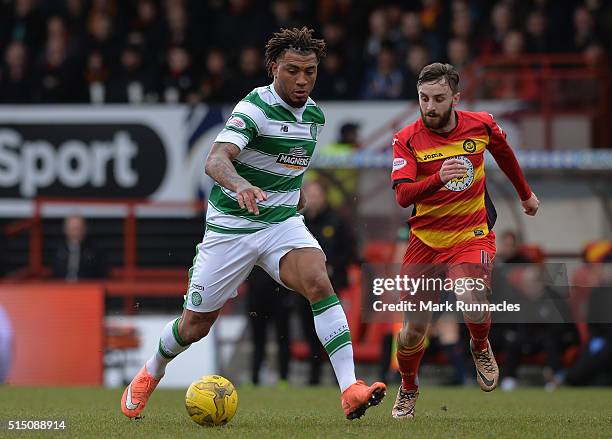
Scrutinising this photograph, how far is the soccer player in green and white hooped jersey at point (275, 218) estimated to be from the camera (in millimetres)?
7730

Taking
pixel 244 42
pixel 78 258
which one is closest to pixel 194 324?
pixel 78 258

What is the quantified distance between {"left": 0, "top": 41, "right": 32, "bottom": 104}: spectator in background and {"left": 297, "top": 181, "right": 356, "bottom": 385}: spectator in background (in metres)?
5.50

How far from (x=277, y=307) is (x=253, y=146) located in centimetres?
634

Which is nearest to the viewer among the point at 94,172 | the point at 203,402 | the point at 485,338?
the point at 203,402

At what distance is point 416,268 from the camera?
8430mm

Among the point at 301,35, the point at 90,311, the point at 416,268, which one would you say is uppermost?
the point at 301,35

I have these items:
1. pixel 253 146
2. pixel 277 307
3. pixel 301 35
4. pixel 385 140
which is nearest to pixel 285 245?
pixel 253 146

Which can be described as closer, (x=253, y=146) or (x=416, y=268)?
(x=253, y=146)

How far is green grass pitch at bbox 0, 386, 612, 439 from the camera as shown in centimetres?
729

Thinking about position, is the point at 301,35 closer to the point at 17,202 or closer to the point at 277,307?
the point at 277,307

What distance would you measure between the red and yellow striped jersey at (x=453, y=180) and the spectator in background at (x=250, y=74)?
8.72 meters

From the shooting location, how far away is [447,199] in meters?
8.27

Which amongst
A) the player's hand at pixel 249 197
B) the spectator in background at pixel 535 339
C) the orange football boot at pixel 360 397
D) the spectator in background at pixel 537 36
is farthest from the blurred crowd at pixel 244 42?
the player's hand at pixel 249 197

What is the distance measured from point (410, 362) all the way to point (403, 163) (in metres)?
1.34
